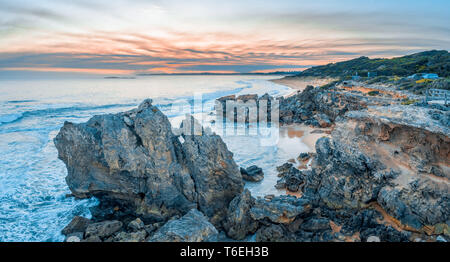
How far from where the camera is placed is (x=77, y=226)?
877 centimetres

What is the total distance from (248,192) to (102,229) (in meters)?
4.74

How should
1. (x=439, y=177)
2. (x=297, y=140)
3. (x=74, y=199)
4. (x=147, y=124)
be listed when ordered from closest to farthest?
1. (x=439, y=177)
2. (x=147, y=124)
3. (x=74, y=199)
4. (x=297, y=140)

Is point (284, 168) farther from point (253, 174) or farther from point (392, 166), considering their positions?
point (392, 166)

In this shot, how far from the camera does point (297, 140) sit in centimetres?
1983

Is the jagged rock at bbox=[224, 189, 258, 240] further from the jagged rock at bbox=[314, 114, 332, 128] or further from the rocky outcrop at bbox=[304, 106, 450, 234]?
the jagged rock at bbox=[314, 114, 332, 128]

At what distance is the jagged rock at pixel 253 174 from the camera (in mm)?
12330

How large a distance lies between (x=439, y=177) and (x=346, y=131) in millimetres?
3264

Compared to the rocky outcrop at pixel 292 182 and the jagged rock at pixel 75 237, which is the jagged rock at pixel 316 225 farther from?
the jagged rock at pixel 75 237

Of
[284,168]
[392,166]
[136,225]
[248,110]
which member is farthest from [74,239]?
[248,110]

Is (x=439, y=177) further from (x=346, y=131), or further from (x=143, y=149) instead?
(x=143, y=149)

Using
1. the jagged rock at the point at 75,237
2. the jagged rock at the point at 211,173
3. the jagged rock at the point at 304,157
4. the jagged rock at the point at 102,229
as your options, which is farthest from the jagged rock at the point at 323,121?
the jagged rock at the point at 75,237

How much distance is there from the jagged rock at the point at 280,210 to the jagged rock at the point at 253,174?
153 inches

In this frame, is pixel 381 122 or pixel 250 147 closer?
pixel 381 122
